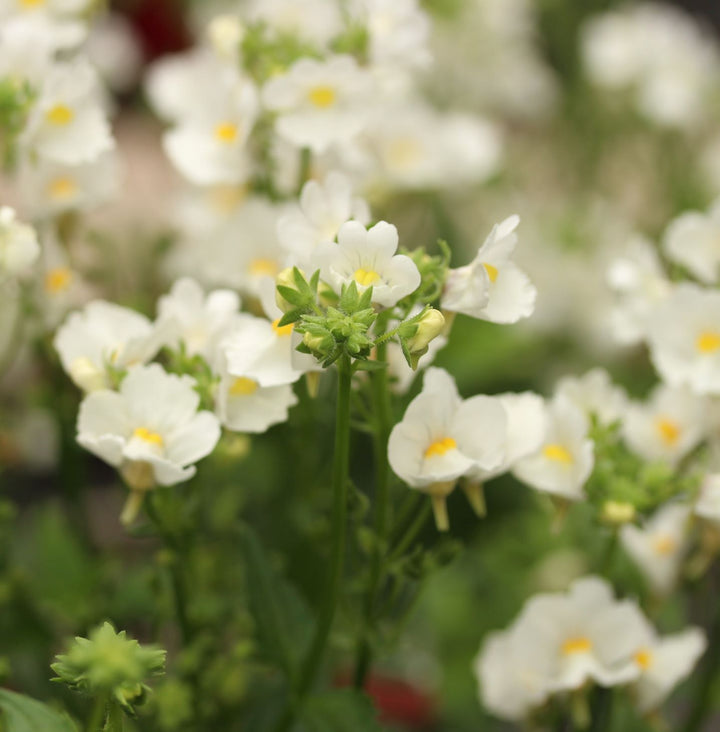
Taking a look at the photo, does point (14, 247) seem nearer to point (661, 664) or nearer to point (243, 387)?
point (243, 387)

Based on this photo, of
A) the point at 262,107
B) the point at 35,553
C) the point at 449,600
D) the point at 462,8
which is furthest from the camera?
the point at 462,8

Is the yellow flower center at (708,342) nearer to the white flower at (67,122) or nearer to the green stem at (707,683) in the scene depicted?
the green stem at (707,683)

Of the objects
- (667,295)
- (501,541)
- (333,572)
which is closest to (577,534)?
(501,541)

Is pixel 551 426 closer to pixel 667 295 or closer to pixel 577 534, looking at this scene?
pixel 667 295

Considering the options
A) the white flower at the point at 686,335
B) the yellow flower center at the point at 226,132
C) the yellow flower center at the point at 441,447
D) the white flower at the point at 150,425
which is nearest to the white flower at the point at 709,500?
the white flower at the point at 686,335

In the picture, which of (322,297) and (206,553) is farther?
(206,553)

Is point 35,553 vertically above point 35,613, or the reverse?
point 35,613

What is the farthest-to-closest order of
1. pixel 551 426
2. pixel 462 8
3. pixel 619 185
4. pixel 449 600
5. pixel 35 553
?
pixel 619 185
pixel 462 8
pixel 449 600
pixel 35 553
pixel 551 426

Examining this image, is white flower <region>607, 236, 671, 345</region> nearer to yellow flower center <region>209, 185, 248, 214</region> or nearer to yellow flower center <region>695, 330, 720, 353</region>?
yellow flower center <region>695, 330, 720, 353</region>
